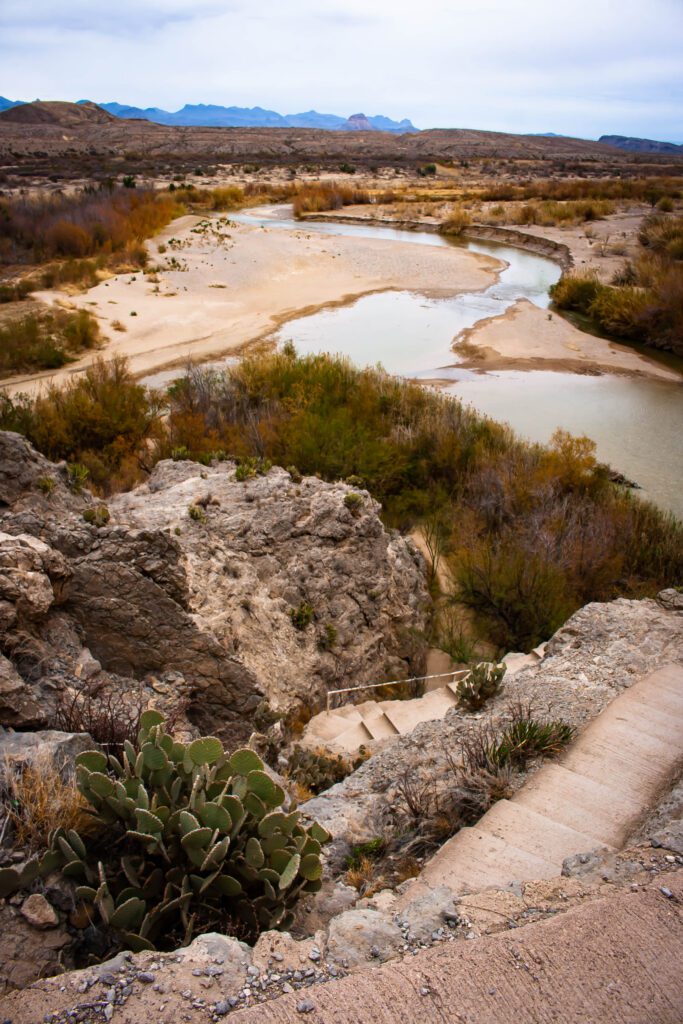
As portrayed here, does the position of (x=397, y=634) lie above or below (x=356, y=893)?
below

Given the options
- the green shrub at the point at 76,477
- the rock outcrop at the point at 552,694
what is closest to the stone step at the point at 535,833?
the rock outcrop at the point at 552,694

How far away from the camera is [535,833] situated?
3742mm

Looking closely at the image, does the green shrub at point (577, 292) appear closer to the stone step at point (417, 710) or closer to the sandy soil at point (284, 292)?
the sandy soil at point (284, 292)

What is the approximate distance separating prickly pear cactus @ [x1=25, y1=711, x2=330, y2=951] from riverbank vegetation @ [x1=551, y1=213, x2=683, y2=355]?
1941cm

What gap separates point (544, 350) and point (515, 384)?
3.09 metres

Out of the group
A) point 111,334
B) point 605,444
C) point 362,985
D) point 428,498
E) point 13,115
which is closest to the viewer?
point 362,985

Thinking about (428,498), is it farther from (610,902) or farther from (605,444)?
(610,902)

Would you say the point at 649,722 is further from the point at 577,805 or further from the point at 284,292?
the point at 284,292

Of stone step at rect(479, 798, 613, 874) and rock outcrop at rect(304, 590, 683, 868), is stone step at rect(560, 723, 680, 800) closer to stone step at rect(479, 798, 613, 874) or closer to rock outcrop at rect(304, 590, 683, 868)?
rock outcrop at rect(304, 590, 683, 868)

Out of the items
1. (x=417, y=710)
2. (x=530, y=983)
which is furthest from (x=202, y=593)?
(x=530, y=983)

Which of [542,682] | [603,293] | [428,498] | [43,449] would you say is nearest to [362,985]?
[542,682]

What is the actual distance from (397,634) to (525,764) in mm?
3449

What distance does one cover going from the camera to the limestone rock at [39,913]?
2.75 m

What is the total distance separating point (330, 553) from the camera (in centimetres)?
768
